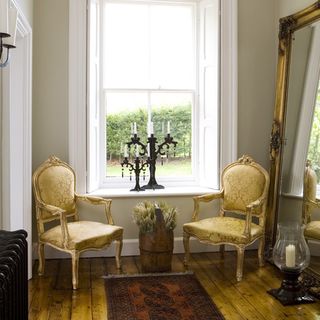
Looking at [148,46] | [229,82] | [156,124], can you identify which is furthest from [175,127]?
[148,46]

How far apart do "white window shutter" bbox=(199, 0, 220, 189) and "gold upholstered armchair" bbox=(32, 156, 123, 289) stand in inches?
48.1

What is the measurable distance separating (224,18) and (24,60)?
6.80 ft

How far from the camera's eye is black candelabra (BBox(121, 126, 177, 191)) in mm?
4449

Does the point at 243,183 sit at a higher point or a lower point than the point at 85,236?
higher

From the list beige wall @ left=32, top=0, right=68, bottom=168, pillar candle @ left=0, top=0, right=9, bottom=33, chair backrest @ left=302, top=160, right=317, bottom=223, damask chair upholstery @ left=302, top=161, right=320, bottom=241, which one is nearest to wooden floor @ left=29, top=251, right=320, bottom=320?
damask chair upholstery @ left=302, top=161, right=320, bottom=241

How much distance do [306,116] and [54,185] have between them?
2319mm

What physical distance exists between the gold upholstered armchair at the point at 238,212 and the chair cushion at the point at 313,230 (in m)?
0.46

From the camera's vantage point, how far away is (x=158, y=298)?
126 inches

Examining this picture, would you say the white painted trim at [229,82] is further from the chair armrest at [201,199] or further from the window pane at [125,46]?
the window pane at [125,46]

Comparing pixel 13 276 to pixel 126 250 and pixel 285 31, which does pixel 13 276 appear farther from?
pixel 285 31

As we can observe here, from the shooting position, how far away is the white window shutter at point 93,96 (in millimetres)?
4210

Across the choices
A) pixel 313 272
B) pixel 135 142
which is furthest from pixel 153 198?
pixel 313 272

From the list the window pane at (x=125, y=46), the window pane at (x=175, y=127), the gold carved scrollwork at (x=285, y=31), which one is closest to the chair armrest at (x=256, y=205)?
the window pane at (x=175, y=127)

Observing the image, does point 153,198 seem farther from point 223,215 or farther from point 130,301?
point 130,301
